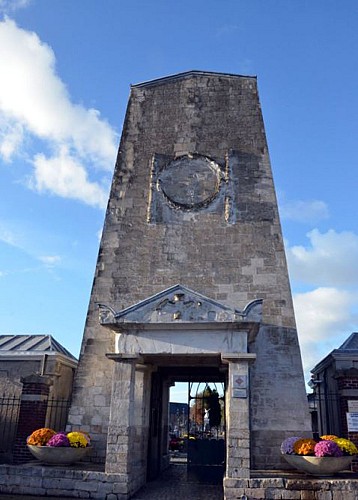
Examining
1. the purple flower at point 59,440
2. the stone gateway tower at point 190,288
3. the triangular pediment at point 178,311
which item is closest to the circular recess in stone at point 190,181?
the stone gateway tower at point 190,288

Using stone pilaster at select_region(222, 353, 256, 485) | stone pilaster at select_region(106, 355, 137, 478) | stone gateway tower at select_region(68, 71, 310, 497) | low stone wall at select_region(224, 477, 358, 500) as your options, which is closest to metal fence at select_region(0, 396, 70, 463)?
stone gateway tower at select_region(68, 71, 310, 497)

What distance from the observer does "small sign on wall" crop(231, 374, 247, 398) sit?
30.2ft

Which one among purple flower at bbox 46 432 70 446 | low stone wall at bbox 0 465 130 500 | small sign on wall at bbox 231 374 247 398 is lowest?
low stone wall at bbox 0 465 130 500

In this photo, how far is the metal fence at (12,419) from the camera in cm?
1198

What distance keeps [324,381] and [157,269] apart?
630 cm

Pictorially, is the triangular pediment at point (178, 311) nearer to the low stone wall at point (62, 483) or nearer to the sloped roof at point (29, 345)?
the low stone wall at point (62, 483)

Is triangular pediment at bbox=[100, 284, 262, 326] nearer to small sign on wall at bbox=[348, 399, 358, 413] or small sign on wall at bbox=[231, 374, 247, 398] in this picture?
small sign on wall at bbox=[231, 374, 247, 398]

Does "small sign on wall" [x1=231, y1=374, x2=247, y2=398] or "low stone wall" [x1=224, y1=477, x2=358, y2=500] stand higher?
"small sign on wall" [x1=231, y1=374, x2=247, y2=398]

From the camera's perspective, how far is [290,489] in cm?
856

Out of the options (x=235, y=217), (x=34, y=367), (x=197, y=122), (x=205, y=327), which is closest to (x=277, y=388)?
(x=205, y=327)

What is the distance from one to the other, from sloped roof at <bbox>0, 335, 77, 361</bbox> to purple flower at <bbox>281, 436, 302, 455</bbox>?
693 centimetres

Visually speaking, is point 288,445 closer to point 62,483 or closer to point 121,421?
point 121,421

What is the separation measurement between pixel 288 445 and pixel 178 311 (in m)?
3.77

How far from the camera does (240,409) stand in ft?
30.1
